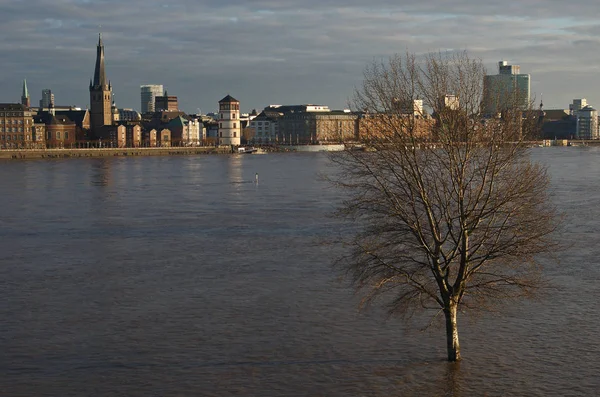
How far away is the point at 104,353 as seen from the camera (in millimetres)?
15281

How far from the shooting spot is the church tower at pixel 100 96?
136 meters

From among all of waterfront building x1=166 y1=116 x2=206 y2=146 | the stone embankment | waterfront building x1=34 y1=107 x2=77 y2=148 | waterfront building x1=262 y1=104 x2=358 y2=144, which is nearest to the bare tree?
the stone embankment

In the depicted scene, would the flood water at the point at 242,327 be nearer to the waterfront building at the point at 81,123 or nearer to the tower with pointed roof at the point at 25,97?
the waterfront building at the point at 81,123

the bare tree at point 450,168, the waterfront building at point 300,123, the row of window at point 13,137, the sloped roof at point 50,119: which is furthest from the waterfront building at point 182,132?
the bare tree at point 450,168

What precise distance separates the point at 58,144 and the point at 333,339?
117540 millimetres

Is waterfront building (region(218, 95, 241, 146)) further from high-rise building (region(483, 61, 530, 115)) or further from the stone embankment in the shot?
high-rise building (region(483, 61, 530, 115))

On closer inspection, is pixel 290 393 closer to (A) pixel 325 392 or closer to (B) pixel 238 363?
(A) pixel 325 392

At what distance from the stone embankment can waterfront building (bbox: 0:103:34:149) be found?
24.7ft

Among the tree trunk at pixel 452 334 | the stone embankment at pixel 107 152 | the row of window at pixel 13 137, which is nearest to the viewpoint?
the tree trunk at pixel 452 334

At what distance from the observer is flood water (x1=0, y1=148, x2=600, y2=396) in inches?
546

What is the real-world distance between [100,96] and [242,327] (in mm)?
124445

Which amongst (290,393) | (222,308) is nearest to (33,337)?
(222,308)

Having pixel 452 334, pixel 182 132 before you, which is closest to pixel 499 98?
pixel 452 334

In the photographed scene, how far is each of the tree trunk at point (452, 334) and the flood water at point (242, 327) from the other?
21cm
